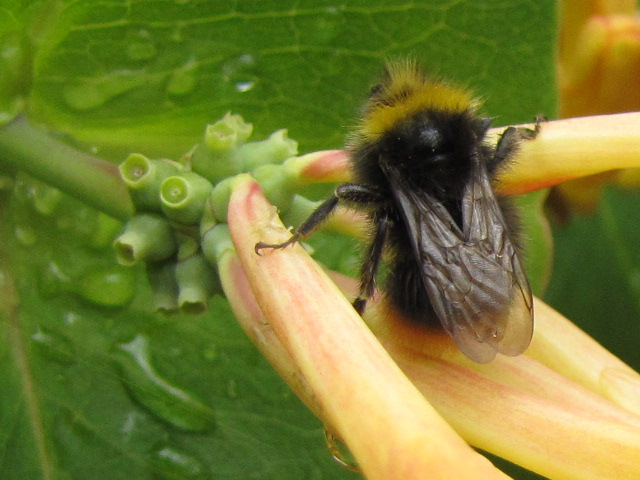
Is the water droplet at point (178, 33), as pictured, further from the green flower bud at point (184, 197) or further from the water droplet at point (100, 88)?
the green flower bud at point (184, 197)

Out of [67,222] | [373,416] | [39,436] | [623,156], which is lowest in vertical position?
[39,436]

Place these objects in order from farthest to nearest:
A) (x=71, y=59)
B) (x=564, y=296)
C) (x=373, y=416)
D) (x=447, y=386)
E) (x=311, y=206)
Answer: (x=564, y=296)
(x=71, y=59)
(x=311, y=206)
(x=447, y=386)
(x=373, y=416)

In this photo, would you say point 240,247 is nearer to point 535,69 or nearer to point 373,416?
point 373,416

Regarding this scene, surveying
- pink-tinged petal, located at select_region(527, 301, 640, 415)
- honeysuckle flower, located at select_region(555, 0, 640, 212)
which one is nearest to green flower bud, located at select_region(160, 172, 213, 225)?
pink-tinged petal, located at select_region(527, 301, 640, 415)

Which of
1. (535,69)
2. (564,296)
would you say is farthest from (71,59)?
(564,296)

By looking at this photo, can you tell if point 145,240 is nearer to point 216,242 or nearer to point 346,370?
point 216,242

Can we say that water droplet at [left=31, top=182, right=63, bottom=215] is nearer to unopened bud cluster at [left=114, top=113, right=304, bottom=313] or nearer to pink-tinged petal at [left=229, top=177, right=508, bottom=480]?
unopened bud cluster at [left=114, top=113, right=304, bottom=313]
